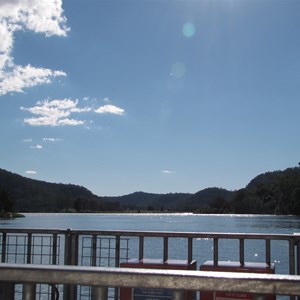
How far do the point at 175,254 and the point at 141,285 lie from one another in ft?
113

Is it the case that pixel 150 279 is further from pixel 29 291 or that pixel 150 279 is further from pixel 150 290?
pixel 150 290

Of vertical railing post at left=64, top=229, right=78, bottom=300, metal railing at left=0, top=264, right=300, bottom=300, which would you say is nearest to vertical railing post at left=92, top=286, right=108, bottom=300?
metal railing at left=0, top=264, right=300, bottom=300

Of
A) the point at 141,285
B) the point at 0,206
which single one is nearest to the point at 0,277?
the point at 141,285

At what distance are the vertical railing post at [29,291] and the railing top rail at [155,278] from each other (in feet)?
0.16

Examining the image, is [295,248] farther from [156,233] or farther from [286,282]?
→ [286,282]

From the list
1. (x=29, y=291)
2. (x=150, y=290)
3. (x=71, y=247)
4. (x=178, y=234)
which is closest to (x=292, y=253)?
(x=178, y=234)

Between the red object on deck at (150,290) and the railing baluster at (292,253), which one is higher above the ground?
the railing baluster at (292,253)

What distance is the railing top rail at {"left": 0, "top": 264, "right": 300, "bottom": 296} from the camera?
2076 mm

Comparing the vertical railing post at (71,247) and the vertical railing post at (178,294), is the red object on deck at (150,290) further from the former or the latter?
the vertical railing post at (178,294)

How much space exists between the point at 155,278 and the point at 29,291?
604 millimetres

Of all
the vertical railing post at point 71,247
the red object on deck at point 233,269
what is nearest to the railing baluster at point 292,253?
the red object on deck at point 233,269

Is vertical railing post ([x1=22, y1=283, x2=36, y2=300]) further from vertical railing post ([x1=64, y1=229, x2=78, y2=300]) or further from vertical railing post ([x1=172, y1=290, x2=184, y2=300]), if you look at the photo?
vertical railing post ([x1=64, y1=229, x2=78, y2=300])

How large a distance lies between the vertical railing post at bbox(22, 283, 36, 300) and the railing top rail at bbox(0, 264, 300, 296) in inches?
1.9

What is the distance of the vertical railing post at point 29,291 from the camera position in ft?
7.59
